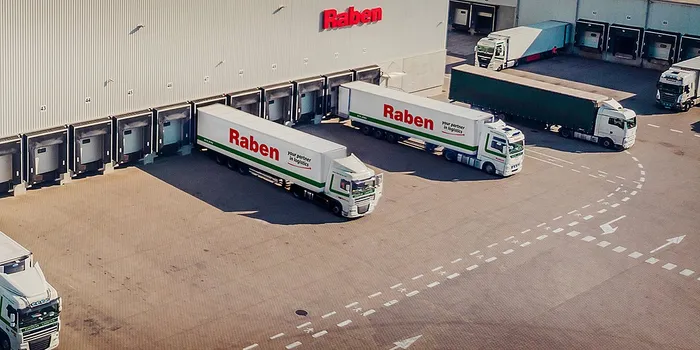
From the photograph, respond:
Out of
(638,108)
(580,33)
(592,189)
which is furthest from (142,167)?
(580,33)

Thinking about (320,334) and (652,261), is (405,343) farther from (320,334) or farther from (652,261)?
(652,261)

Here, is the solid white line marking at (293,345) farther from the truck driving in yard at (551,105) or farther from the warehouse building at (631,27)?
the warehouse building at (631,27)

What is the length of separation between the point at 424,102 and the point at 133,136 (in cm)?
1568

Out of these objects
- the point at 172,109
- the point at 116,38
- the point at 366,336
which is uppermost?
the point at 116,38

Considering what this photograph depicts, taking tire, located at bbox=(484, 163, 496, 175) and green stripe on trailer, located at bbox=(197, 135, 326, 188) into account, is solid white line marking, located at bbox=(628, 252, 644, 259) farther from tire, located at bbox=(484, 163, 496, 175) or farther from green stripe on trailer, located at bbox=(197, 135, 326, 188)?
green stripe on trailer, located at bbox=(197, 135, 326, 188)

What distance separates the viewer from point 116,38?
43.7m

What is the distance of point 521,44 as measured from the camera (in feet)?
239

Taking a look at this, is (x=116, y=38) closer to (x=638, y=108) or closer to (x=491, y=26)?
(x=638, y=108)

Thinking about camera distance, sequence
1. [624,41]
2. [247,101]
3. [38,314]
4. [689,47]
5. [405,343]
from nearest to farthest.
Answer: [38,314]
[405,343]
[247,101]
[689,47]
[624,41]

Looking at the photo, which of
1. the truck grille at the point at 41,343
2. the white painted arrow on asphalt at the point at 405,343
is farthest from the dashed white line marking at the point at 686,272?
the truck grille at the point at 41,343

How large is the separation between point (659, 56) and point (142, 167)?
4510cm

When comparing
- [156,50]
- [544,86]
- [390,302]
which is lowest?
[390,302]

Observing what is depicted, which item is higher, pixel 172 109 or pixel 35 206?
pixel 172 109

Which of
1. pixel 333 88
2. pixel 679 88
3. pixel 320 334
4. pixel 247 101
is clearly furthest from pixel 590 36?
pixel 320 334
